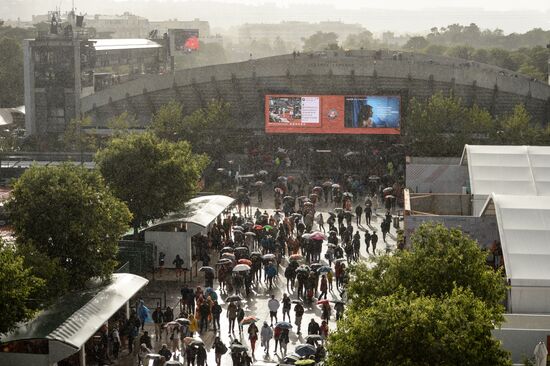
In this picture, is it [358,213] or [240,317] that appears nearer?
[240,317]

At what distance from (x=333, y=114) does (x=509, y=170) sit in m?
22.5

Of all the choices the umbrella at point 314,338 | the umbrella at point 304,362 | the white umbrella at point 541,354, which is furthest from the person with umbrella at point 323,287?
the white umbrella at point 541,354

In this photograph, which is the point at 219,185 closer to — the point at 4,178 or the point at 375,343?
the point at 4,178

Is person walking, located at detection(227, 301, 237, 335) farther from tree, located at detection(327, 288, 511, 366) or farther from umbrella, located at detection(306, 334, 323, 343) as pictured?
tree, located at detection(327, 288, 511, 366)

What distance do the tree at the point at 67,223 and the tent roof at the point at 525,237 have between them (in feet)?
34.3

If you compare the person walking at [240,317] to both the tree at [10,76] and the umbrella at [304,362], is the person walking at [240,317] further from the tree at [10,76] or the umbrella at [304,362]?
the tree at [10,76]

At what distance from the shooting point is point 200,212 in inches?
1405

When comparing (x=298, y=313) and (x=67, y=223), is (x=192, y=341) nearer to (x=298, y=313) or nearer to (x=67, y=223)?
(x=298, y=313)

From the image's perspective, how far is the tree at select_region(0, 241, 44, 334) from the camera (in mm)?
21281

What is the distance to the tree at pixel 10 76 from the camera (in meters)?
84.4

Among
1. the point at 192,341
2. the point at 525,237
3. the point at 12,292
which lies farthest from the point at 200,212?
the point at 12,292

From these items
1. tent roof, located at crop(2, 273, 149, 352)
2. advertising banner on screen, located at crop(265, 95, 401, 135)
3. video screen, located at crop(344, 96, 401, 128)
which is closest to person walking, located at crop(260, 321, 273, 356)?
tent roof, located at crop(2, 273, 149, 352)

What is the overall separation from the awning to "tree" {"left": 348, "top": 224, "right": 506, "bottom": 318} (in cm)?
628

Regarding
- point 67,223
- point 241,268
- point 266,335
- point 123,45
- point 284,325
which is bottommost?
point 266,335
